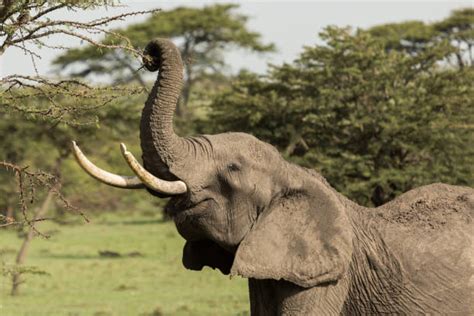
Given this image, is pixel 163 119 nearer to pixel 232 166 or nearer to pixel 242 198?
pixel 232 166

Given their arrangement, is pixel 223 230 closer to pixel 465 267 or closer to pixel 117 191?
pixel 465 267

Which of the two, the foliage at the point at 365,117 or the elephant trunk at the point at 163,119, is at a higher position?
the elephant trunk at the point at 163,119

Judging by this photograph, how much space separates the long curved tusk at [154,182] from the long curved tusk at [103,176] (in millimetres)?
69

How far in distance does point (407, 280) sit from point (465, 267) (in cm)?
35

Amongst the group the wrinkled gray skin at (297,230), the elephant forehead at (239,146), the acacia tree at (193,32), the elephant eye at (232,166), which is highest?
the elephant forehead at (239,146)

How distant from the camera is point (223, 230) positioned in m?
6.11

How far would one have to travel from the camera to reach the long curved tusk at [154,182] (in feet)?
17.8

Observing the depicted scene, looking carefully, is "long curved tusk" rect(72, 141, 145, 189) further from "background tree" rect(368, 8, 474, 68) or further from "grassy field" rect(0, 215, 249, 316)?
"background tree" rect(368, 8, 474, 68)

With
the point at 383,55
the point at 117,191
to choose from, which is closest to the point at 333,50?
the point at 383,55

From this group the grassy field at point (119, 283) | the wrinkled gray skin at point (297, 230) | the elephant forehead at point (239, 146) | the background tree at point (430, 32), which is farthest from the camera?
the background tree at point (430, 32)

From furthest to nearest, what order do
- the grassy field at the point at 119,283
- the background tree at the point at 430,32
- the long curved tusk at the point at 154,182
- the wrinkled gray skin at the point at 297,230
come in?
the background tree at the point at 430,32 < the grassy field at the point at 119,283 < the wrinkled gray skin at the point at 297,230 < the long curved tusk at the point at 154,182

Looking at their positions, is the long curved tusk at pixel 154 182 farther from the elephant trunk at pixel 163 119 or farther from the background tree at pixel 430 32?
the background tree at pixel 430 32

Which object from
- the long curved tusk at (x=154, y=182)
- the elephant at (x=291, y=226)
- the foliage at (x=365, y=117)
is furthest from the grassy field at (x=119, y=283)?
the long curved tusk at (x=154, y=182)

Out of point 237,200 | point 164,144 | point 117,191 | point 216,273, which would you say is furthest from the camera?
point 117,191
